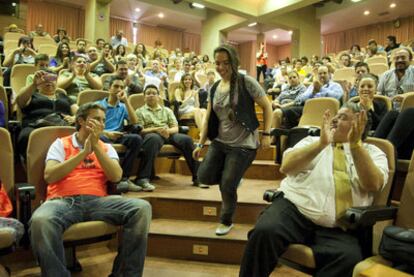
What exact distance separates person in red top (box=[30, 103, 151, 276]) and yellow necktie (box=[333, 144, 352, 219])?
35.1 inches

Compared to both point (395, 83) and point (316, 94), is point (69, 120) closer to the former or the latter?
point (316, 94)

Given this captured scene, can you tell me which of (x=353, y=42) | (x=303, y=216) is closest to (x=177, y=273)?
(x=303, y=216)

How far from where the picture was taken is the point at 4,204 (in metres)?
1.84

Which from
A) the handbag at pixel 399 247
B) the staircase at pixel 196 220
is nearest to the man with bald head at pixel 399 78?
the staircase at pixel 196 220

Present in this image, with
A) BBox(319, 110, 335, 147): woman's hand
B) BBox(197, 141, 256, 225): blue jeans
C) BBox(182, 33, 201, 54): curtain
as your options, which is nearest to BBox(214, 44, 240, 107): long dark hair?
BBox(197, 141, 256, 225): blue jeans

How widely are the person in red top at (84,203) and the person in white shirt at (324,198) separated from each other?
1.83 ft

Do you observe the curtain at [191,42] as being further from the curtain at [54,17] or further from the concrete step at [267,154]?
the concrete step at [267,154]

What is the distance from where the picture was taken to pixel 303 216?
166 cm

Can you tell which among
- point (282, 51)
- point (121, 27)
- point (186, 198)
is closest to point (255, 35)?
point (282, 51)

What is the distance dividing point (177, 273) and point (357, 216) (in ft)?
3.87

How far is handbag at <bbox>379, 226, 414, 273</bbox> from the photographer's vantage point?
4.15 feet

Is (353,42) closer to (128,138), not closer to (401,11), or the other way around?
(401,11)

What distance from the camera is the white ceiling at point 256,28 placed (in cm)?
1085

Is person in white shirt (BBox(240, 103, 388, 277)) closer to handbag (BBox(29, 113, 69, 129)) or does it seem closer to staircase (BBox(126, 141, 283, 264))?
staircase (BBox(126, 141, 283, 264))
